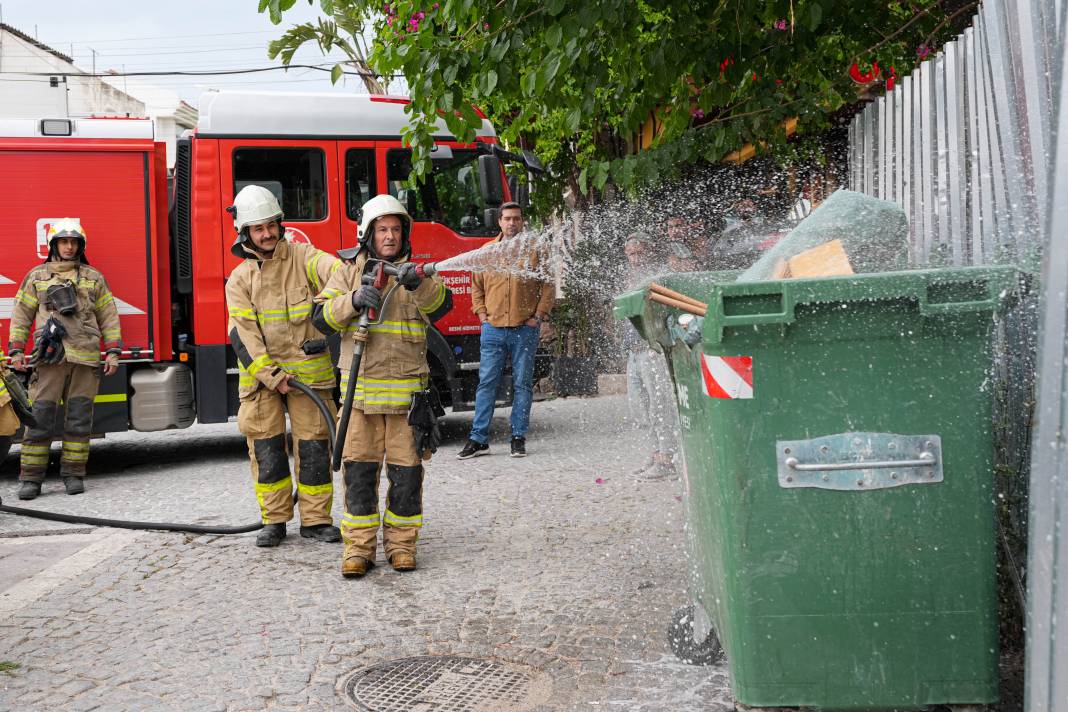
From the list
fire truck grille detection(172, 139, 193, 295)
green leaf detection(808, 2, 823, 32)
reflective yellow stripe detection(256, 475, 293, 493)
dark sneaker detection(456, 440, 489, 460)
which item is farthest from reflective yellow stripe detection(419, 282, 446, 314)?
fire truck grille detection(172, 139, 193, 295)

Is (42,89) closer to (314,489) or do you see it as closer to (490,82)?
(314,489)

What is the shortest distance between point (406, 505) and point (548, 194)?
19.9 feet

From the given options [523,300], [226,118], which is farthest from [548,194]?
[226,118]

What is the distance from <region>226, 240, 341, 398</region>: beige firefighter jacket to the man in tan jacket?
9.18 ft

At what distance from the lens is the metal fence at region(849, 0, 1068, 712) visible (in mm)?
2271

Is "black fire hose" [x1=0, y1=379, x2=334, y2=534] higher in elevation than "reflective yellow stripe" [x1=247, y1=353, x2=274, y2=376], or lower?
lower

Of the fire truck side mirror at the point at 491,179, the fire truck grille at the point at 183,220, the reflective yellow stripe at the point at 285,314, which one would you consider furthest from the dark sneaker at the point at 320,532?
the fire truck side mirror at the point at 491,179

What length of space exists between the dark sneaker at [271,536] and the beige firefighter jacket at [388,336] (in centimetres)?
103

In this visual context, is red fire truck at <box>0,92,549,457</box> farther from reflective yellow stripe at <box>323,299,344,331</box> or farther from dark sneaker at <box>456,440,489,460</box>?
reflective yellow stripe at <box>323,299,344,331</box>

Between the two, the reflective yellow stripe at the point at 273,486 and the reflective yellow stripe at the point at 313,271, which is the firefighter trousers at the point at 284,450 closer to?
the reflective yellow stripe at the point at 273,486

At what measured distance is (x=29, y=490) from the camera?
7547 millimetres

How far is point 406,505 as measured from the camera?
5148 millimetres

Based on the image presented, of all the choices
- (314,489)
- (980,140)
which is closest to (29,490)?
(314,489)

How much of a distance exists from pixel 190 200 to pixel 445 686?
6.04 m
